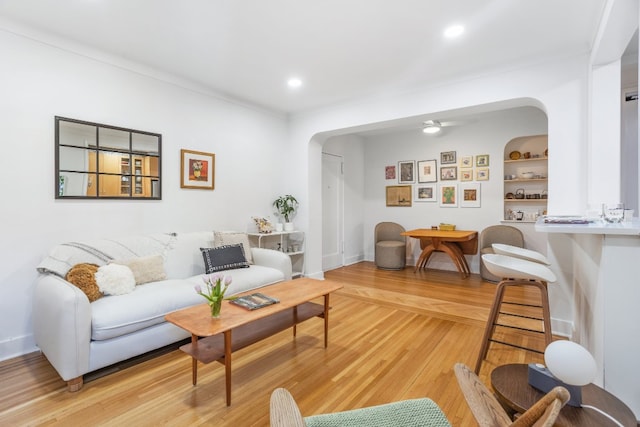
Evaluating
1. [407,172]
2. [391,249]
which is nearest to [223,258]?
[391,249]

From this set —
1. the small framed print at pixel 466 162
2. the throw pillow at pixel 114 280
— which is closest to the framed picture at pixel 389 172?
the small framed print at pixel 466 162

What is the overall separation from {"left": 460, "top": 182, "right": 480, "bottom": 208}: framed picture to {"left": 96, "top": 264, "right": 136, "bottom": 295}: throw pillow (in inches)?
198

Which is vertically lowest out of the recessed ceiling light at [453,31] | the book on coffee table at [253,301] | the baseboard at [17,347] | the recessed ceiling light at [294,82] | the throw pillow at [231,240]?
the baseboard at [17,347]

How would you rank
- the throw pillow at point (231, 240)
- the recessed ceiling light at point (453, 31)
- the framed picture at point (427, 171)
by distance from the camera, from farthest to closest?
the framed picture at point (427, 171) → the throw pillow at point (231, 240) → the recessed ceiling light at point (453, 31)

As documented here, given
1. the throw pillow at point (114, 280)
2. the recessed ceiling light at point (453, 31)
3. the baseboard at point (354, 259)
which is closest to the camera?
the throw pillow at point (114, 280)

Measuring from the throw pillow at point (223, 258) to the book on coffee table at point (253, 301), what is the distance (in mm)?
1047

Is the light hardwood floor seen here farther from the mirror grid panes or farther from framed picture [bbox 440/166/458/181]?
framed picture [bbox 440/166/458/181]

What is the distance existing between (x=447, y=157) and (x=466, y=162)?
0.33 m

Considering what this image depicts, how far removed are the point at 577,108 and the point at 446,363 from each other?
2511 mm

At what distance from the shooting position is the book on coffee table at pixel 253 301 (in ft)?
7.15

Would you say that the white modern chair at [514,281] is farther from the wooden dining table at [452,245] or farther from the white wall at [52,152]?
the white wall at [52,152]

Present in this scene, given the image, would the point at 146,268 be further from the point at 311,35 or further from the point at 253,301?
the point at 311,35

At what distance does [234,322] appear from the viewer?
192 cm

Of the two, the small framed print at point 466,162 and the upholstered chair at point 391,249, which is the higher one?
the small framed print at point 466,162
